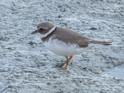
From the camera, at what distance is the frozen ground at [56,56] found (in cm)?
652

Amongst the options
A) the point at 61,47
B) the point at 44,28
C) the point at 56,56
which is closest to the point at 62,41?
the point at 61,47

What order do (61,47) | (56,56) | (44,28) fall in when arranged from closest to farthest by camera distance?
(61,47) < (44,28) < (56,56)

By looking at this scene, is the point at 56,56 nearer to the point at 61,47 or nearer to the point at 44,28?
the point at 44,28

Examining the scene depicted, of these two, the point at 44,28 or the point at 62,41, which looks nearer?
the point at 62,41

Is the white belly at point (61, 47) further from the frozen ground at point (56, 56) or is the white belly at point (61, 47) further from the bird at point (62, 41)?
the frozen ground at point (56, 56)

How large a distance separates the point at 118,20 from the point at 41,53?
227 cm

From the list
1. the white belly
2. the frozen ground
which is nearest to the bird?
the white belly

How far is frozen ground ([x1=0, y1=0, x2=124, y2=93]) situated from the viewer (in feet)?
21.4

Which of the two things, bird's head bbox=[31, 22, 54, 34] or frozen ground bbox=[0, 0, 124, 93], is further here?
bird's head bbox=[31, 22, 54, 34]

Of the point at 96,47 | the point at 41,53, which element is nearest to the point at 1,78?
the point at 41,53

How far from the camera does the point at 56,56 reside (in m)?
7.62

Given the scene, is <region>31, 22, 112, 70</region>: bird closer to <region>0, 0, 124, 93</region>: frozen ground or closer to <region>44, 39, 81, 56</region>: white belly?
<region>44, 39, 81, 56</region>: white belly

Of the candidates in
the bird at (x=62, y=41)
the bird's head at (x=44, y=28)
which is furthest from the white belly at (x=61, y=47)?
the bird's head at (x=44, y=28)

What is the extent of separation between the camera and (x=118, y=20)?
30.9 ft
